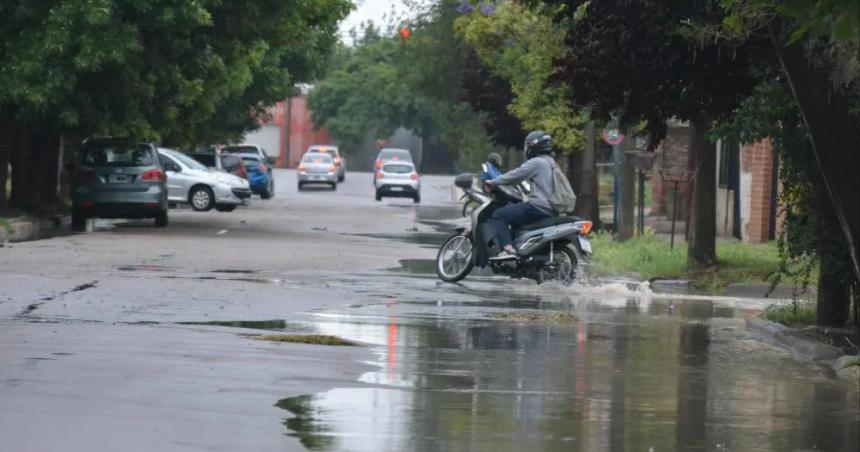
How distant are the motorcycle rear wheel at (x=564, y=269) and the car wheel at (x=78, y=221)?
1499 centimetres

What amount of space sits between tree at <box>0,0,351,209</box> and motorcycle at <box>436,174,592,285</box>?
10.6 meters

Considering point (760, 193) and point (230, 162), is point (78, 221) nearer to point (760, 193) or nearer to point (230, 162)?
point (760, 193)

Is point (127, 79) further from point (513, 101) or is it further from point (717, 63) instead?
point (717, 63)

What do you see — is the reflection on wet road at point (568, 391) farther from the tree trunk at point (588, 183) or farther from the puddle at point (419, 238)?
the tree trunk at point (588, 183)

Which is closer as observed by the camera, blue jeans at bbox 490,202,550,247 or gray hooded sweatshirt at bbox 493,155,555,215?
gray hooded sweatshirt at bbox 493,155,555,215

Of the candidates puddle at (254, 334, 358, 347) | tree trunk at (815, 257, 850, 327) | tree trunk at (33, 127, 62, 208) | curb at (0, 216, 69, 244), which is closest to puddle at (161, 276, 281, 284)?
puddle at (254, 334, 358, 347)

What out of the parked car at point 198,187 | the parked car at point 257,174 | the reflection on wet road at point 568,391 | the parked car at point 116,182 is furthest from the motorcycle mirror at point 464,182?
the parked car at point 257,174

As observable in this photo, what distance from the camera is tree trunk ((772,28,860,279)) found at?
1102 centimetres

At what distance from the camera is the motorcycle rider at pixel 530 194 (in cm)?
1969

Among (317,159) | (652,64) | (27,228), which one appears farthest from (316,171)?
(652,64)

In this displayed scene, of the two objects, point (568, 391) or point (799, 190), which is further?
point (799, 190)

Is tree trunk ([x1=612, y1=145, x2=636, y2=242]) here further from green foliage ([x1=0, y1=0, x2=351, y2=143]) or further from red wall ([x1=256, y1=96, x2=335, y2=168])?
red wall ([x1=256, y1=96, x2=335, y2=168])

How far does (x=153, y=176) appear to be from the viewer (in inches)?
1256

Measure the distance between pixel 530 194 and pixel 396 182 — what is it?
4030 centimetres
